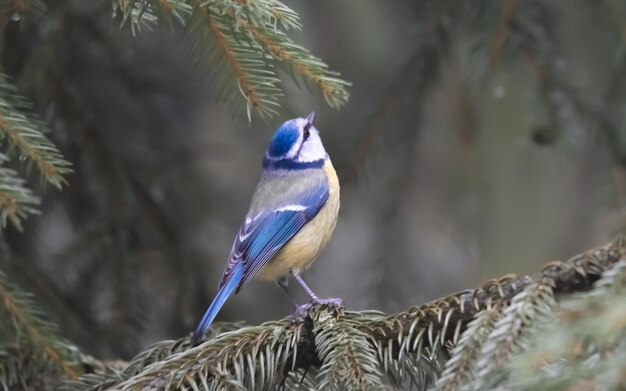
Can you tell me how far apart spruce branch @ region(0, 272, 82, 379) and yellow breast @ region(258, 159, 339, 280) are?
87 cm

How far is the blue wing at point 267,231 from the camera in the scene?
8.07ft

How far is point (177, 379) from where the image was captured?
1.57 metres

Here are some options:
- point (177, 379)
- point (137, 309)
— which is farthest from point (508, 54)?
point (177, 379)

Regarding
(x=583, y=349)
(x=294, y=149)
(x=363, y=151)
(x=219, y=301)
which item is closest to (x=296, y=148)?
(x=294, y=149)

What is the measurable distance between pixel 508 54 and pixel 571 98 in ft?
0.91

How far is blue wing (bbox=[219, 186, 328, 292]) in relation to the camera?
2.46 meters

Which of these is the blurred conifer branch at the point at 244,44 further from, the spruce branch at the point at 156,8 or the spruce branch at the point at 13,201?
the spruce branch at the point at 13,201

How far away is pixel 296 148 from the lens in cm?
288

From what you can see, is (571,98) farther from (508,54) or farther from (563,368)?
(563,368)

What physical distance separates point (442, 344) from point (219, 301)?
30.3 inches

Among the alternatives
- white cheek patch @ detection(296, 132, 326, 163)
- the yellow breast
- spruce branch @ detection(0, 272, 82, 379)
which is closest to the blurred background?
white cheek patch @ detection(296, 132, 326, 163)

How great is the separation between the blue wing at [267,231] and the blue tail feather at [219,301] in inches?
0.5

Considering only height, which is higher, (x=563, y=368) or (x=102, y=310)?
(x=563, y=368)

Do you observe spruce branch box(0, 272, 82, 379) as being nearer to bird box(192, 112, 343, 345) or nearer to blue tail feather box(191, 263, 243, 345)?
blue tail feather box(191, 263, 243, 345)
